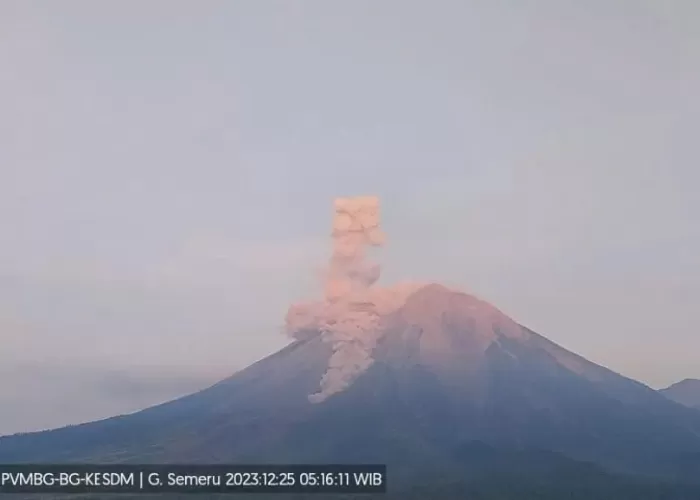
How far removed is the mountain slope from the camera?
11.4 feet

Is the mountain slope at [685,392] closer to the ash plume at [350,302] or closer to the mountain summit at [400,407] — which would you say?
the mountain summit at [400,407]

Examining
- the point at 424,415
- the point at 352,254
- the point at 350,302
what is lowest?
the point at 424,415

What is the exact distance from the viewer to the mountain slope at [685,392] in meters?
3.48

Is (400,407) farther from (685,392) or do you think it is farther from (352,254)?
(685,392)

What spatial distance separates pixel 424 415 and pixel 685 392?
3.59 ft

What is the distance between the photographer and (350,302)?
346cm

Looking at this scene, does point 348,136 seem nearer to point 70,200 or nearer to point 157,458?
point 70,200

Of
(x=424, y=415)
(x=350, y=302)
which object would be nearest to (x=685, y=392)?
(x=424, y=415)

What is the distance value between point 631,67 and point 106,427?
265 cm

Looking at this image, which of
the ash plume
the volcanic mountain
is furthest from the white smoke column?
the volcanic mountain

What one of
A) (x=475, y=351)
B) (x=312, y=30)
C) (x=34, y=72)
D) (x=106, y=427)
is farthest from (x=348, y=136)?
(x=106, y=427)

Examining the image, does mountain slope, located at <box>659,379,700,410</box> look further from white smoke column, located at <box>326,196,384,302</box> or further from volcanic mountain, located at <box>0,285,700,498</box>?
white smoke column, located at <box>326,196,384,302</box>

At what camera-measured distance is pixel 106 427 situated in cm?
339

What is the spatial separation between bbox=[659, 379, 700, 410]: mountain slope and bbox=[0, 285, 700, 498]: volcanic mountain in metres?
0.03
